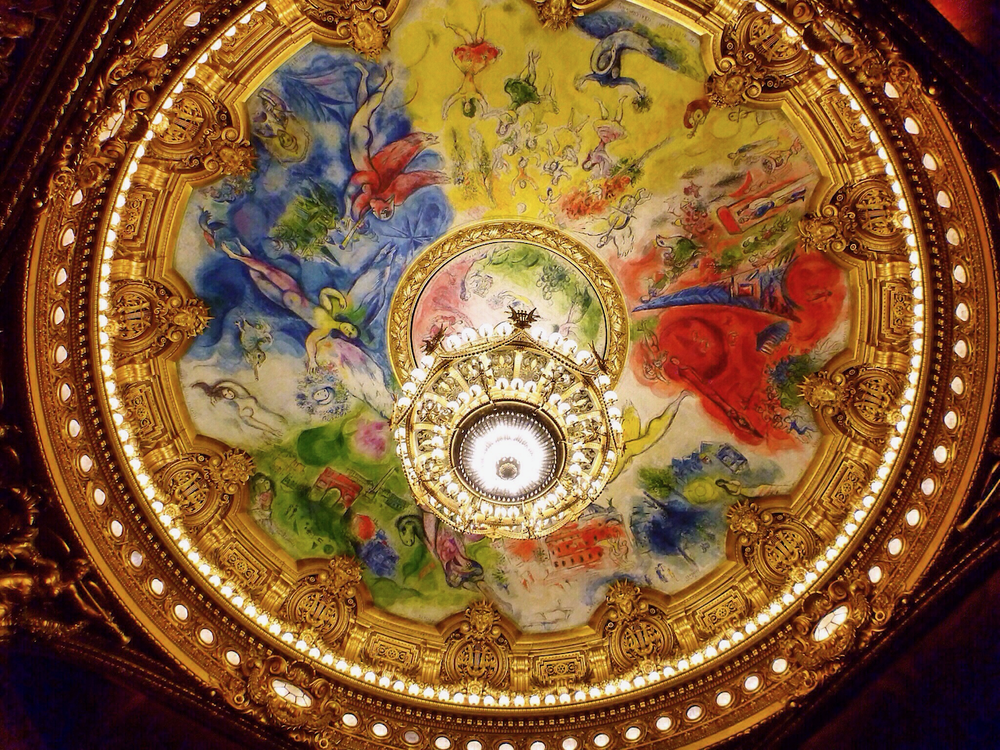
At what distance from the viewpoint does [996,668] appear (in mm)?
8352

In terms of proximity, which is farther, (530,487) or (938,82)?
(530,487)

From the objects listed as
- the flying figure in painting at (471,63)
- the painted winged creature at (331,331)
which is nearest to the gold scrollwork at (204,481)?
the painted winged creature at (331,331)

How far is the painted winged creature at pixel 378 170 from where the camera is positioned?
1037 cm

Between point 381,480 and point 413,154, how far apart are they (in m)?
5.08

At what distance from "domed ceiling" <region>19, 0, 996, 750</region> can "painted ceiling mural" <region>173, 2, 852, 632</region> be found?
5 centimetres

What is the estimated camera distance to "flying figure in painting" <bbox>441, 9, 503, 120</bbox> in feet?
32.4

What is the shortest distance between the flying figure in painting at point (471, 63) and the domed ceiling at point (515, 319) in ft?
0.13

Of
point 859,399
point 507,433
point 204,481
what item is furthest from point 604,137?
point 204,481

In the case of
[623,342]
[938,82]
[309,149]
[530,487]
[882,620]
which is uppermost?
[309,149]

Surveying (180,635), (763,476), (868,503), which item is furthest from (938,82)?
(180,635)

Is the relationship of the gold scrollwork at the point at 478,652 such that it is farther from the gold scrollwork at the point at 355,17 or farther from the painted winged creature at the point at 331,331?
the gold scrollwork at the point at 355,17

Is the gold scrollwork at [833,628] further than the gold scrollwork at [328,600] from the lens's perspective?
No

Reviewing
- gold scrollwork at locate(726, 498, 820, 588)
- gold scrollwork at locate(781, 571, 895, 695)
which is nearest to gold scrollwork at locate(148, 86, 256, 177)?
gold scrollwork at locate(726, 498, 820, 588)

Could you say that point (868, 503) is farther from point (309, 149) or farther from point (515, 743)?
point (309, 149)
